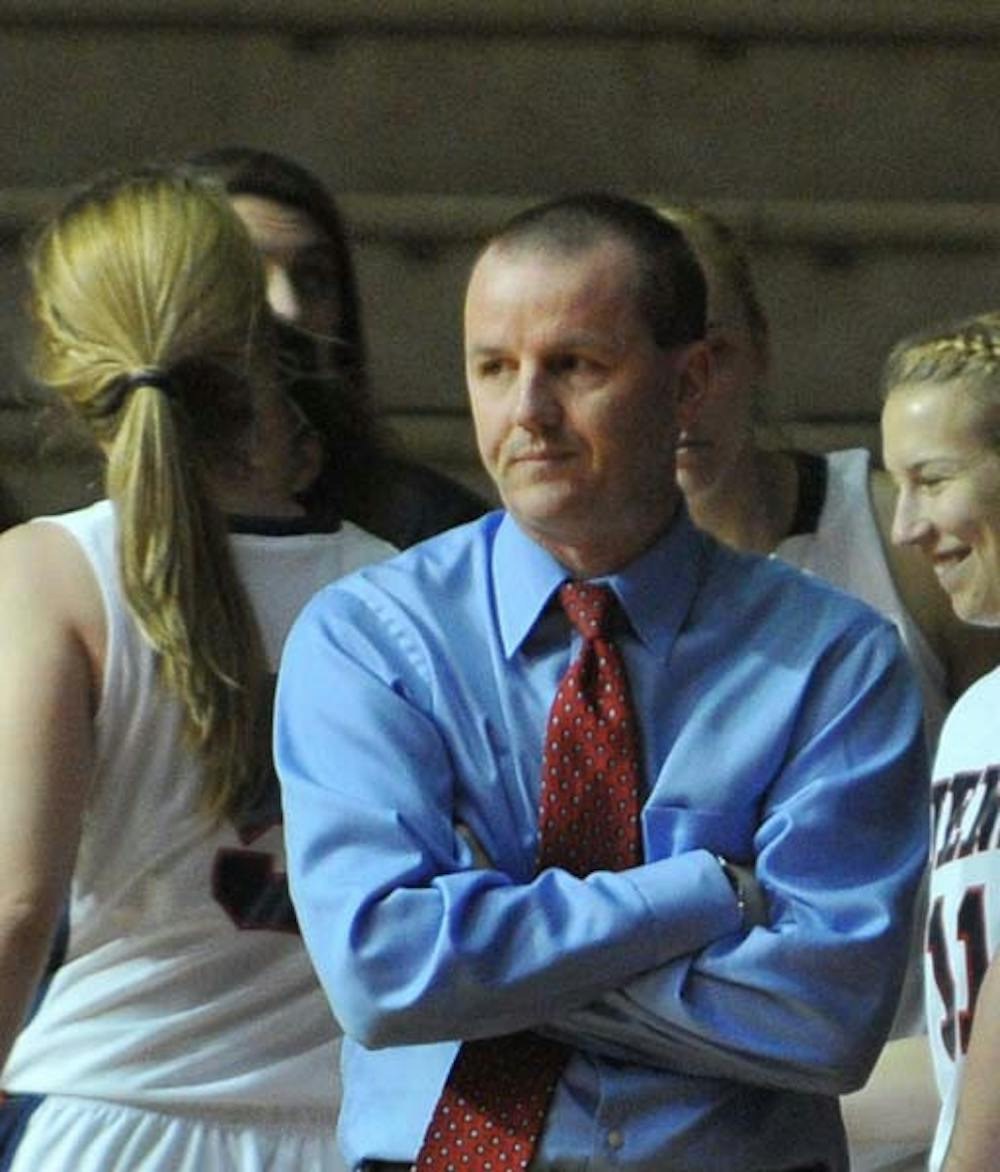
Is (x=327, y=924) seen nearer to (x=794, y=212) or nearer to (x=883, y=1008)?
(x=883, y=1008)

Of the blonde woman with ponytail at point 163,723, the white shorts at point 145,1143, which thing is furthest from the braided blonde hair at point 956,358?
the white shorts at point 145,1143

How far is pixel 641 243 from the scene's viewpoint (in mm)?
2994

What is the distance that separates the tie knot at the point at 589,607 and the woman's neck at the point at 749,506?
→ 1068 mm

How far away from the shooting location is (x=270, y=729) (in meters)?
3.35

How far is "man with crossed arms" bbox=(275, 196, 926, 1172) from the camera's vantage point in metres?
2.83

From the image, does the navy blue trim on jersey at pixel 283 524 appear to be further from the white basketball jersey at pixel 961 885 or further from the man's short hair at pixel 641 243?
the white basketball jersey at pixel 961 885

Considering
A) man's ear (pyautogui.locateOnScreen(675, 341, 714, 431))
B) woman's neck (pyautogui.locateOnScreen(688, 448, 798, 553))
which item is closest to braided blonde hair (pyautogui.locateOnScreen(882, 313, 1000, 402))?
woman's neck (pyautogui.locateOnScreen(688, 448, 798, 553))

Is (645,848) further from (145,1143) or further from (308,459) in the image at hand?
(308,459)


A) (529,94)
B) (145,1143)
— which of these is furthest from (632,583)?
(529,94)

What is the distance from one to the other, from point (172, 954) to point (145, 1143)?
18 centimetres

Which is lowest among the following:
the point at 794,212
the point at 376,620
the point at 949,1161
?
the point at 794,212

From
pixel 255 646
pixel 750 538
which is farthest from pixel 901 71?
pixel 255 646

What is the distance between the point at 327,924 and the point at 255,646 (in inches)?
20.5

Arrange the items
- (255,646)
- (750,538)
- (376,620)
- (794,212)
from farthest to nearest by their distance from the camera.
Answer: (794,212)
(750,538)
(255,646)
(376,620)
